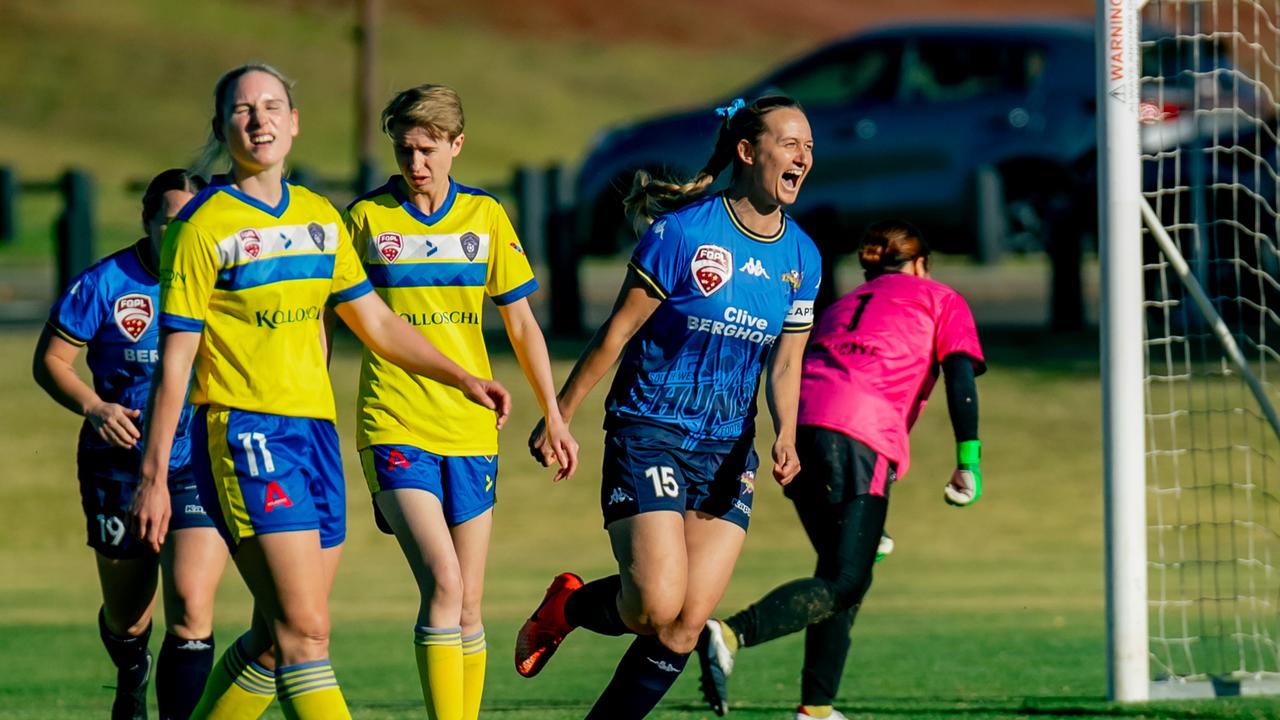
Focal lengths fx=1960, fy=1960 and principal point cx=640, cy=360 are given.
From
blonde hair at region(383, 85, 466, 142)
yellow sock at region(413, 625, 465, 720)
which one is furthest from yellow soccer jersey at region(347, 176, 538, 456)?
yellow sock at region(413, 625, 465, 720)

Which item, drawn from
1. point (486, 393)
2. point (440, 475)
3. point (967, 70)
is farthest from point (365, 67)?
point (486, 393)

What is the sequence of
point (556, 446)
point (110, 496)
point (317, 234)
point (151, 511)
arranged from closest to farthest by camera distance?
1. point (151, 511)
2. point (317, 234)
3. point (556, 446)
4. point (110, 496)

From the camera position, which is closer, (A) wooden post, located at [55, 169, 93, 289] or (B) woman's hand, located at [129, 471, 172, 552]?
(B) woman's hand, located at [129, 471, 172, 552]

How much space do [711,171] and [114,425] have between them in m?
2.15

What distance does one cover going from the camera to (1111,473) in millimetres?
7551

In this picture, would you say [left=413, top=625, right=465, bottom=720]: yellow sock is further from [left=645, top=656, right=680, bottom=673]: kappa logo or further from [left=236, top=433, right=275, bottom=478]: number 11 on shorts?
[left=236, top=433, right=275, bottom=478]: number 11 on shorts

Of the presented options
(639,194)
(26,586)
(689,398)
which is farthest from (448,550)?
(26,586)

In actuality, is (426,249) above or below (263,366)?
above

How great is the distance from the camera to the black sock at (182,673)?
648cm

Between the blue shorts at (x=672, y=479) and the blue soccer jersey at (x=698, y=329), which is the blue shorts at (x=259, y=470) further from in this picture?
the blue soccer jersey at (x=698, y=329)

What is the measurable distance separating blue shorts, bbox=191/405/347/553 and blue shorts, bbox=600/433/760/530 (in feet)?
3.59

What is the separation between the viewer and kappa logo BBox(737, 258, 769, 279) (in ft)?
20.7

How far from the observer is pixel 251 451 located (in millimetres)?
5246

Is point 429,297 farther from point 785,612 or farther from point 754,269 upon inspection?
point 785,612
